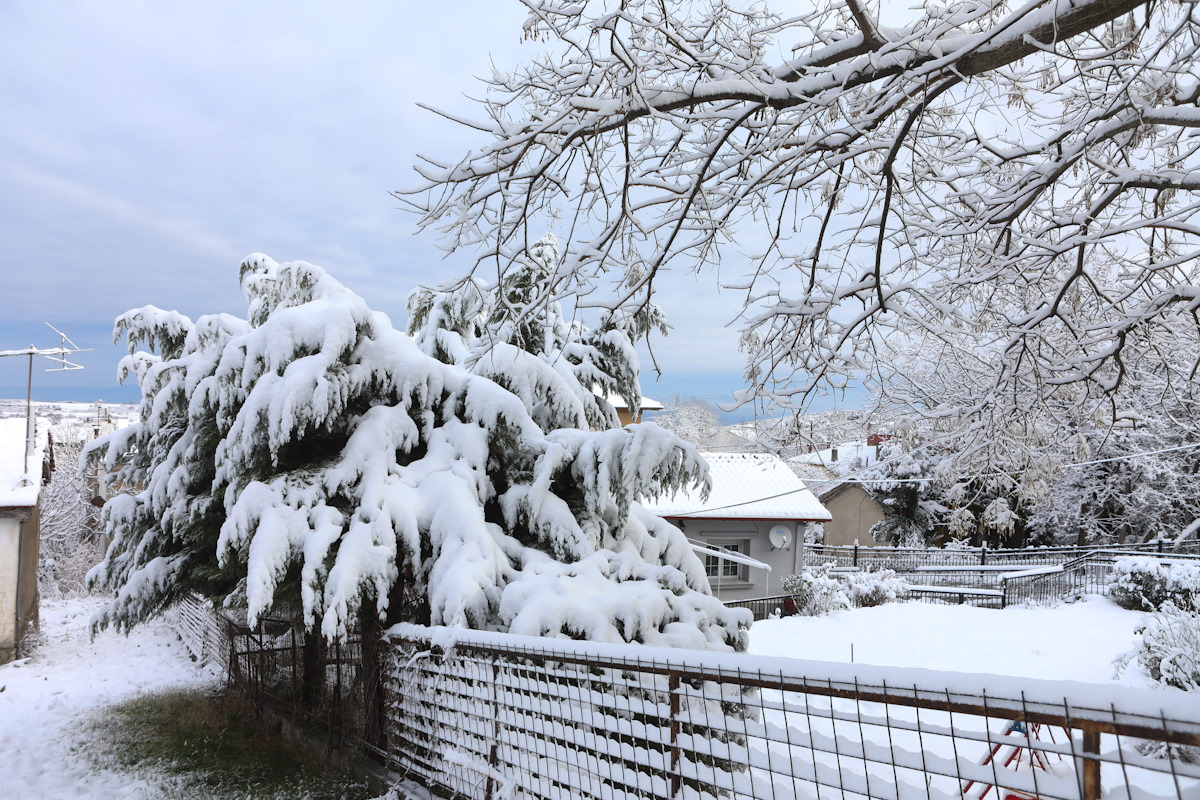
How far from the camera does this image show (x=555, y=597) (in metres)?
4.12

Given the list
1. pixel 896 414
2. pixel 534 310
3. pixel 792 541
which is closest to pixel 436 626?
pixel 534 310

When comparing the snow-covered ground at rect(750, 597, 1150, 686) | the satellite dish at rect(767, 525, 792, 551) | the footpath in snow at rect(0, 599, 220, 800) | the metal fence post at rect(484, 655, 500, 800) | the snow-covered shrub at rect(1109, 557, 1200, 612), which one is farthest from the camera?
the satellite dish at rect(767, 525, 792, 551)

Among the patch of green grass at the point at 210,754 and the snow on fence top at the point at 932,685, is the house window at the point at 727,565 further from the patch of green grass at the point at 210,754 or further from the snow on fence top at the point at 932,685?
the snow on fence top at the point at 932,685

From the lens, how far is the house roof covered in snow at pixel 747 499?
18781mm

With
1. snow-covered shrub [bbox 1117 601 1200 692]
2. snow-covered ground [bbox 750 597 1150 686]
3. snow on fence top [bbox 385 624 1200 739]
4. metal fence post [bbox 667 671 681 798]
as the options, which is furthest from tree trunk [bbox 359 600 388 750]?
snow-covered shrub [bbox 1117 601 1200 692]

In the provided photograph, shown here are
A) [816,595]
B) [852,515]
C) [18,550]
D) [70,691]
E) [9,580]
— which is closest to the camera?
[70,691]

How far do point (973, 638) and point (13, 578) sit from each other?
16.3m

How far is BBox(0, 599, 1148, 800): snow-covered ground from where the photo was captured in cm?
589

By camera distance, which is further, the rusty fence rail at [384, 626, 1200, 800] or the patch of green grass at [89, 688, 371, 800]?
the patch of green grass at [89, 688, 371, 800]

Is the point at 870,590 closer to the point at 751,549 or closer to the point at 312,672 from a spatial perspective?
the point at 751,549

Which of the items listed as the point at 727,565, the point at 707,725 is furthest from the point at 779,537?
the point at 707,725

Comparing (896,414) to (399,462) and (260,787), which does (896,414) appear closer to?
(399,462)

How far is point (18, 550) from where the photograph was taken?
1255 centimetres

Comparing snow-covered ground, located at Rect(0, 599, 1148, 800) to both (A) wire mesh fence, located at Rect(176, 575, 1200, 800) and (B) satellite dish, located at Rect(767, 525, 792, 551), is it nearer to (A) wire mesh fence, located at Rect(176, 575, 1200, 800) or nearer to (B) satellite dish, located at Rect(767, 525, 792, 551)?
(A) wire mesh fence, located at Rect(176, 575, 1200, 800)
